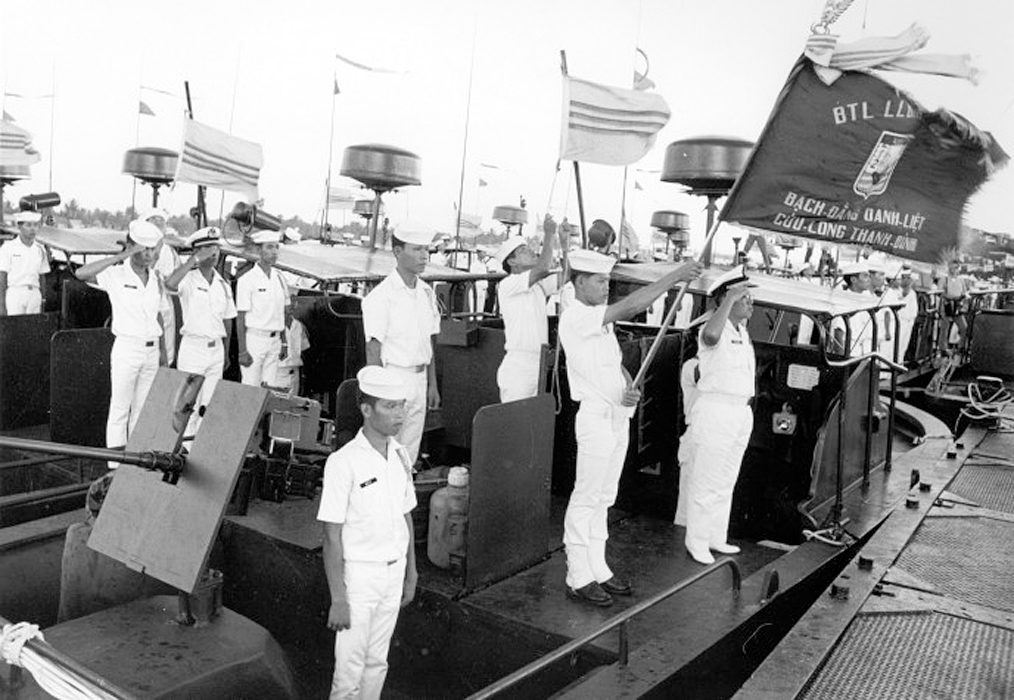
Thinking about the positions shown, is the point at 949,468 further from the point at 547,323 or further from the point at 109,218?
the point at 109,218

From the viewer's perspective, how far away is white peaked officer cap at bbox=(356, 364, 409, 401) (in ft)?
11.8

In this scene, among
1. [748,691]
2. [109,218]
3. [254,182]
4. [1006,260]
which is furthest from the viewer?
[109,218]

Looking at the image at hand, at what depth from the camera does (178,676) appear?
11.3 ft

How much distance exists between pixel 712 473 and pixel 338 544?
110 inches

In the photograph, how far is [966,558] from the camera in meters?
5.02

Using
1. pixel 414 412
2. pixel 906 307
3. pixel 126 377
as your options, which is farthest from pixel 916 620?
pixel 906 307

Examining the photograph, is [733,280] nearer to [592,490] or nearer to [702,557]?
[592,490]

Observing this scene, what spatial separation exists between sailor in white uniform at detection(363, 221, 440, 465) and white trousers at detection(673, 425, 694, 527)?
1.91 metres

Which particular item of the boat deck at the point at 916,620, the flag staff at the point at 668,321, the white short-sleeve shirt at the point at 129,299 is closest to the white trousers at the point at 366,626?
the boat deck at the point at 916,620

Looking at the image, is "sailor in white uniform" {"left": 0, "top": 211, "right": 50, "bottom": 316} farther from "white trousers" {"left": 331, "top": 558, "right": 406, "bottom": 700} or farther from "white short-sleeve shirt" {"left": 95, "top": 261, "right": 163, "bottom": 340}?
"white trousers" {"left": 331, "top": 558, "right": 406, "bottom": 700}

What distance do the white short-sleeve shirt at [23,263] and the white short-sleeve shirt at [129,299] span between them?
310 centimetres

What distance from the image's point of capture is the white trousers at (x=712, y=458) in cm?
547

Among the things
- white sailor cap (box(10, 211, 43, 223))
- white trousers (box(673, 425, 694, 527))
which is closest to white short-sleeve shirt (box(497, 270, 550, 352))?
white trousers (box(673, 425, 694, 527))

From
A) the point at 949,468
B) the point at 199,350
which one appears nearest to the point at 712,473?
the point at 949,468
